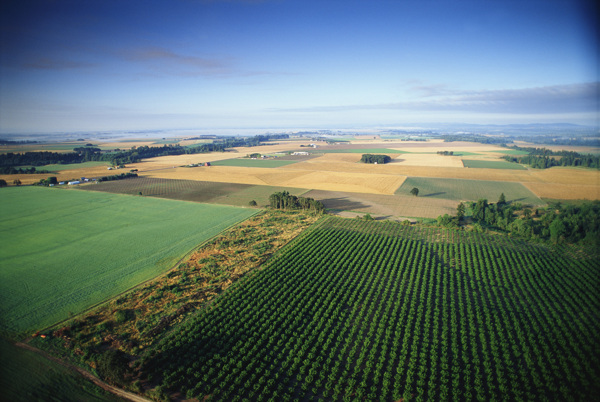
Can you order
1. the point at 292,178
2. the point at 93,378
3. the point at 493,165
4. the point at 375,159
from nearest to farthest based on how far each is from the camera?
1. the point at 93,378
2. the point at 292,178
3. the point at 493,165
4. the point at 375,159

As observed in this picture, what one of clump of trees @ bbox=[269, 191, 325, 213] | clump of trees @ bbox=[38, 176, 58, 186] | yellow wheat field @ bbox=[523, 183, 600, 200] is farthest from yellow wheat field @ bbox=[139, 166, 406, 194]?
yellow wheat field @ bbox=[523, 183, 600, 200]

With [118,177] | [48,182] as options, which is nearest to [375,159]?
[118,177]

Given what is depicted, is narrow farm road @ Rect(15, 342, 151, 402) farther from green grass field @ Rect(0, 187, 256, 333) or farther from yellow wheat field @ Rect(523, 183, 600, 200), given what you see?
yellow wheat field @ Rect(523, 183, 600, 200)

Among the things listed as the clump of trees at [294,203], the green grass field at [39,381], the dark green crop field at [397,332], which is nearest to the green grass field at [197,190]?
the clump of trees at [294,203]

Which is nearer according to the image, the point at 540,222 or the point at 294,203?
the point at 540,222

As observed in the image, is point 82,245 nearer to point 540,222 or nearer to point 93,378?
point 93,378

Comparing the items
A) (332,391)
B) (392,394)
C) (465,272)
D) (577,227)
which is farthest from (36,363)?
(577,227)

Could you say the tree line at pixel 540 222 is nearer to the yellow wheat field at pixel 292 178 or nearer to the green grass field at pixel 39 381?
the yellow wheat field at pixel 292 178
